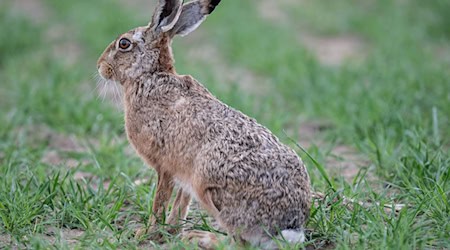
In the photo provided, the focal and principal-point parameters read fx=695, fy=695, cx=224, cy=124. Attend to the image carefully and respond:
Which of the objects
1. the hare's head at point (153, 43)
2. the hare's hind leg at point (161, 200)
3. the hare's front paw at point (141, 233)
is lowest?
the hare's front paw at point (141, 233)

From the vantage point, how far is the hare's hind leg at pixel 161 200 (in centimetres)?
407

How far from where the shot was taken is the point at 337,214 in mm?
4051

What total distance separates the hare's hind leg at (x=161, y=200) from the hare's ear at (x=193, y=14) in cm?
98

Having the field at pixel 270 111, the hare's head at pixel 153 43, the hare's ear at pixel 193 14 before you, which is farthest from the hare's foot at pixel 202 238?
the hare's ear at pixel 193 14

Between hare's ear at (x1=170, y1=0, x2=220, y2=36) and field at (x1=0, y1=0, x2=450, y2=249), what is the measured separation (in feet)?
2.38

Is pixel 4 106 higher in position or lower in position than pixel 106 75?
lower

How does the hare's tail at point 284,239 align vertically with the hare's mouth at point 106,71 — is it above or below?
below

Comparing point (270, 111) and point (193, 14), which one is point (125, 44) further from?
point (270, 111)

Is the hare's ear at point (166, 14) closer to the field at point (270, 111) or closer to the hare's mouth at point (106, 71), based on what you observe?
the hare's mouth at point (106, 71)

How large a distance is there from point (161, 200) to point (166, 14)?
1.18 meters

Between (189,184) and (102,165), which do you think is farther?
(102,165)

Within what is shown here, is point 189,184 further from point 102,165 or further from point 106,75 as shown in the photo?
point 102,165

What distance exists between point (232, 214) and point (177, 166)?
0.49 meters

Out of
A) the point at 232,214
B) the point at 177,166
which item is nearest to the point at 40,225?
the point at 177,166
